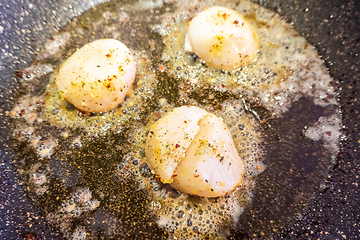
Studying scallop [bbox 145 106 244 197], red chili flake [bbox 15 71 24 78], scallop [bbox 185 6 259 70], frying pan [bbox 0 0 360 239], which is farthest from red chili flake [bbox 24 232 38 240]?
scallop [bbox 185 6 259 70]

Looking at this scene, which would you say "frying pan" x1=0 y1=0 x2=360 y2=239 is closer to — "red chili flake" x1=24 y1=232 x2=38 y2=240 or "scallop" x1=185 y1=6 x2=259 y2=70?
"red chili flake" x1=24 y1=232 x2=38 y2=240

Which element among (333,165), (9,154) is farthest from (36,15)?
(333,165)

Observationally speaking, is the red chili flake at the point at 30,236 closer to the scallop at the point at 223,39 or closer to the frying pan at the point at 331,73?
the frying pan at the point at 331,73

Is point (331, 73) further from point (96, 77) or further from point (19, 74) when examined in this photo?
point (19, 74)

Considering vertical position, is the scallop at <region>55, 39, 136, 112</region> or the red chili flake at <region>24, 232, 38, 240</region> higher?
the scallop at <region>55, 39, 136, 112</region>

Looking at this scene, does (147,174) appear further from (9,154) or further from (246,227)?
(9,154)

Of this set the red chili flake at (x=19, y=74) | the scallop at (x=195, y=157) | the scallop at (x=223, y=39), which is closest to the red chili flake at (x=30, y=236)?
the scallop at (x=195, y=157)
